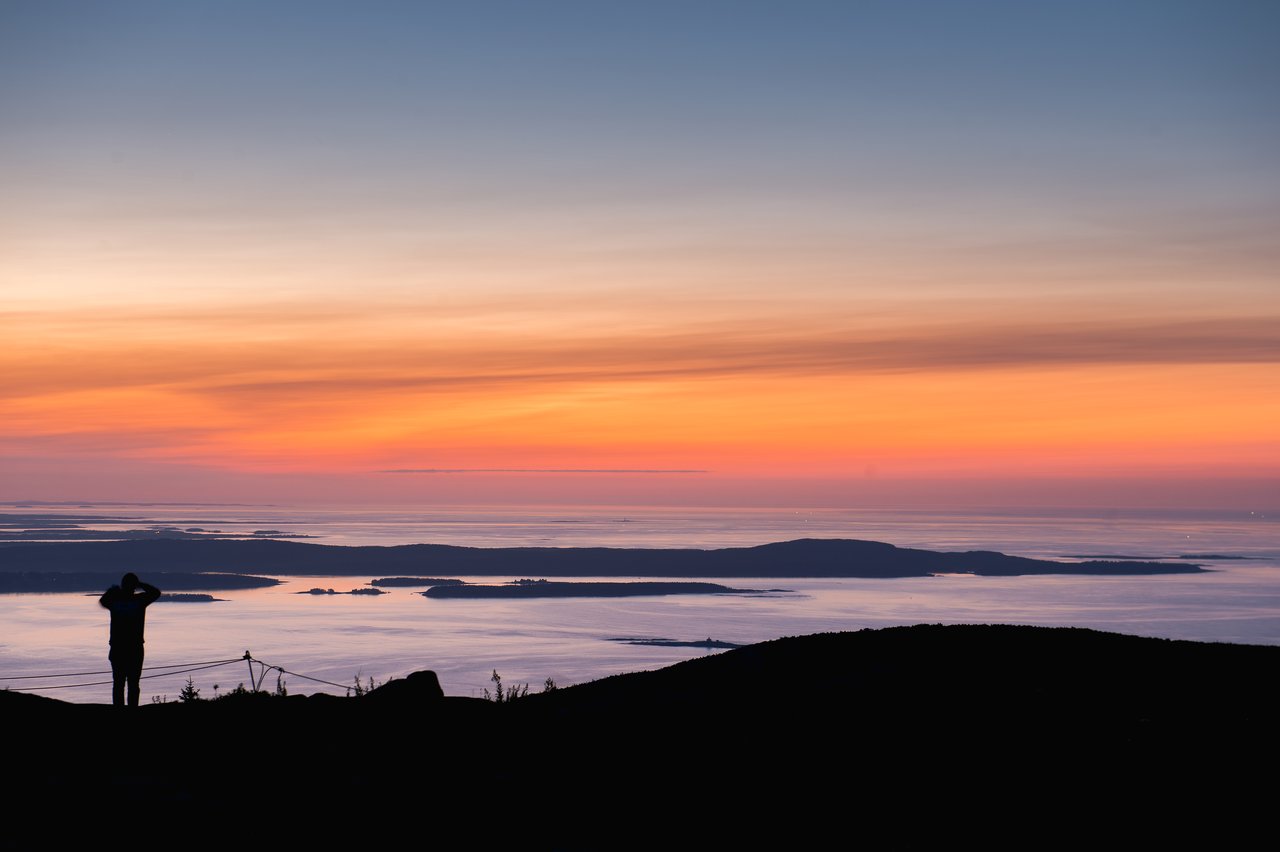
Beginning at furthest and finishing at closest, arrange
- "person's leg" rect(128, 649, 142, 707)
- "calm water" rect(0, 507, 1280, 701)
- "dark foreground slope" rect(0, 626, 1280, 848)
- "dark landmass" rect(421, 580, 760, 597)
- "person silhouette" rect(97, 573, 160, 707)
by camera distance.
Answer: "dark landmass" rect(421, 580, 760, 597) < "calm water" rect(0, 507, 1280, 701) < "person's leg" rect(128, 649, 142, 707) < "person silhouette" rect(97, 573, 160, 707) < "dark foreground slope" rect(0, 626, 1280, 848)

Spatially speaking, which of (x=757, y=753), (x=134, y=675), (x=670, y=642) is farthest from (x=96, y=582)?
(x=757, y=753)

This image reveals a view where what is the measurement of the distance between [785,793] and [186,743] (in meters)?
6.81

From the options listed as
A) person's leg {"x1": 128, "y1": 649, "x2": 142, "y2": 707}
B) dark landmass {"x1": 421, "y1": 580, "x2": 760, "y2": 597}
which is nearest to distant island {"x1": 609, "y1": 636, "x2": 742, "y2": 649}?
dark landmass {"x1": 421, "y1": 580, "x2": 760, "y2": 597}

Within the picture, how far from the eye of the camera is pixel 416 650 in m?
121

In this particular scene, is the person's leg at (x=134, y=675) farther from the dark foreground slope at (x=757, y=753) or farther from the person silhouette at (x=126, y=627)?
the dark foreground slope at (x=757, y=753)

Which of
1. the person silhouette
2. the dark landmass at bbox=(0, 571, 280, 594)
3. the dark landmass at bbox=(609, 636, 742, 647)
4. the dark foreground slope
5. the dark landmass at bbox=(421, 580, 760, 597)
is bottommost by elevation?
the dark landmass at bbox=(609, 636, 742, 647)

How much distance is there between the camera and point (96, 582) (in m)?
181

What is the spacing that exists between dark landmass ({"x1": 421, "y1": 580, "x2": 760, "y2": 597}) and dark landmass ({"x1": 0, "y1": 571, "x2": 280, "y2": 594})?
30.7m

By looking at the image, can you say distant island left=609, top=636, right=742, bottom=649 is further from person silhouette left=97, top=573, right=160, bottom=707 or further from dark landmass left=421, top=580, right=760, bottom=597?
person silhouette left=97, top=573, right=160, bottom=707

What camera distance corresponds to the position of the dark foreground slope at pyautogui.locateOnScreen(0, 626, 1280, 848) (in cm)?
1092

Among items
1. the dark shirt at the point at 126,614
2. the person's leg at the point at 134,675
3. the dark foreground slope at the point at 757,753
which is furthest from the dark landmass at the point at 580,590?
the dark foreground slope at the point at 757,753

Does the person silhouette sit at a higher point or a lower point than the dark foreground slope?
higher

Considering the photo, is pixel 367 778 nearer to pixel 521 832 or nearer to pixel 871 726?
pixel 521 832

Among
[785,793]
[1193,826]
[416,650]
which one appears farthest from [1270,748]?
[416,650]
